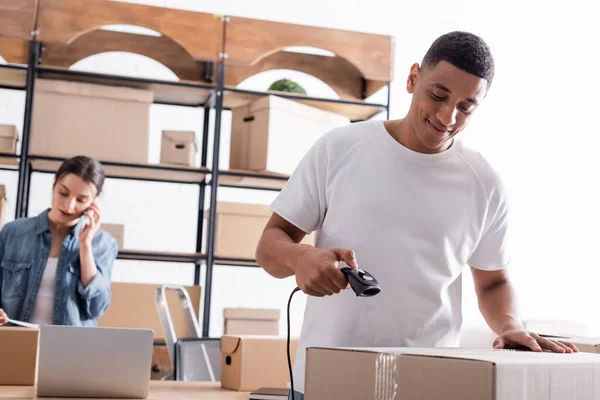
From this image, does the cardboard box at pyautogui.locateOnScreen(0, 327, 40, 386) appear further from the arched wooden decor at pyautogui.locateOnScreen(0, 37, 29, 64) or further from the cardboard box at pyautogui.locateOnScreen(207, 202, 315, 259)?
the arched wooden decor at pyautogui.locateOnScreen(0, 37, 29, 64)

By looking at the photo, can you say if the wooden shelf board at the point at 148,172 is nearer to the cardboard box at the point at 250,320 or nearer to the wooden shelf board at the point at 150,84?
the wooden shelf board at the point at 150,84

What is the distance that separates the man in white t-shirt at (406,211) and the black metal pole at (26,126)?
2240 mm

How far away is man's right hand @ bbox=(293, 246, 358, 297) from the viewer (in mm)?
991

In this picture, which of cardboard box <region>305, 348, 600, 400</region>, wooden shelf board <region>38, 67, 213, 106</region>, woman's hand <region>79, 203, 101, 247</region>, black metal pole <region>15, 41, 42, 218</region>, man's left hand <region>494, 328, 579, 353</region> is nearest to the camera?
cardboard box <region>305, 348, 600, 400</region>

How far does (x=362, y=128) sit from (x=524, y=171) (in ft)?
10.1

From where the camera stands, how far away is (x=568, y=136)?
13.7 ft

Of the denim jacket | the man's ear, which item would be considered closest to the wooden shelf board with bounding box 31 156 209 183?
the denim jacket

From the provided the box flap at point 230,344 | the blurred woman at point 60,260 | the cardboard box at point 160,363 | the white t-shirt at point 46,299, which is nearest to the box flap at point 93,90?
the blurred woman at point 60,260

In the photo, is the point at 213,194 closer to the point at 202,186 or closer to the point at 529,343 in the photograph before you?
the point at 202,186

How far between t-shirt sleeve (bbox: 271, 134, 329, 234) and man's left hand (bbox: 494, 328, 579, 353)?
13.6 inches

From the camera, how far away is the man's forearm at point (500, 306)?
1326 mm

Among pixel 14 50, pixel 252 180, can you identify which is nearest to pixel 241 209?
pixel 252 180

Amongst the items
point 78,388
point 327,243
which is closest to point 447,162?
point 327,243

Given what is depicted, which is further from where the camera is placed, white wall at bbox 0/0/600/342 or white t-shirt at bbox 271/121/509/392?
white wall at bbox 0/0/600/342
